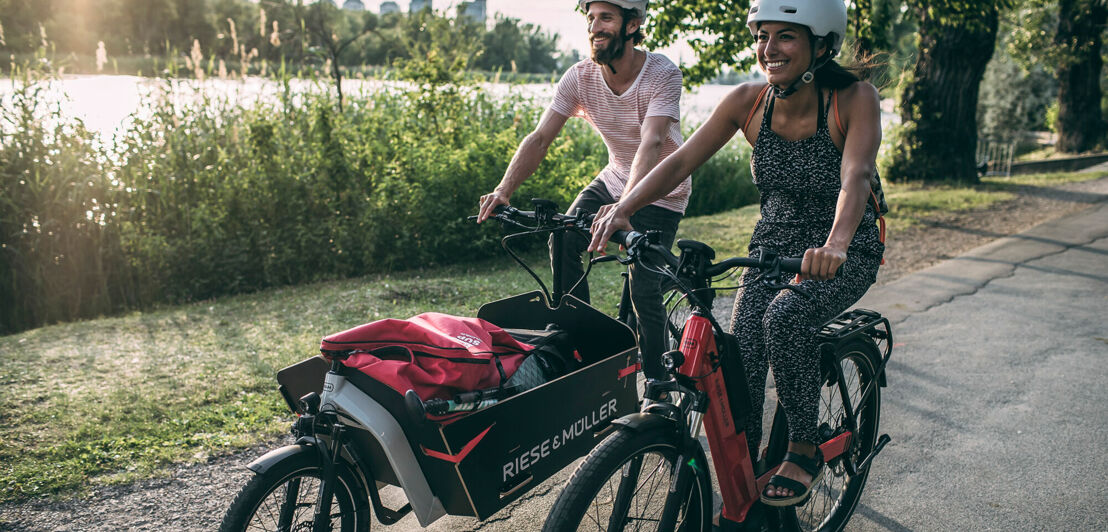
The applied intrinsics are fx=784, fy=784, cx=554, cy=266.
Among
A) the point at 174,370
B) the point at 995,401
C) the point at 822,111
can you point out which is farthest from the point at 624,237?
the point at 174,370

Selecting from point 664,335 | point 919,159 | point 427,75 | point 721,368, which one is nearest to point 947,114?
point 919,159

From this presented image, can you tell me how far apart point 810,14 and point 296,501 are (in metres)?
2.26

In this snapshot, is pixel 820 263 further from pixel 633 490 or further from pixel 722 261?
pixel 633 490

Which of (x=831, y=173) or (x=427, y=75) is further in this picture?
(x=427, y=75)

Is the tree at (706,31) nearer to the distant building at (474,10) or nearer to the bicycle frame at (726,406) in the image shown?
the distant building at (474,10)

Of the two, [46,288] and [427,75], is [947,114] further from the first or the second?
[46,288]

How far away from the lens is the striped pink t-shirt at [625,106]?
138 inches

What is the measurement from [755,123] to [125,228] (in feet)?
18.9

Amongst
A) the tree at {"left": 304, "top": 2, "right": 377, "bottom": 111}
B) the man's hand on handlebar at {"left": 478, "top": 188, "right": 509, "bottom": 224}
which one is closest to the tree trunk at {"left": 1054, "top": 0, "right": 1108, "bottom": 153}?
→ the tree at {"left": 304, "top": 2, "right": 377, "bottom": 111}

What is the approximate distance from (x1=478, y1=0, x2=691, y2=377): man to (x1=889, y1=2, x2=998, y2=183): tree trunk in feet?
33.2

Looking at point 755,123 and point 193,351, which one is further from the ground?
point 755,123

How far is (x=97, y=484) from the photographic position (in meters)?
3.41

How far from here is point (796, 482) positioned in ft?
8.55

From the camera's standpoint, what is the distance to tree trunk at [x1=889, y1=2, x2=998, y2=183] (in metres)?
12.3
